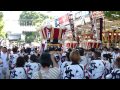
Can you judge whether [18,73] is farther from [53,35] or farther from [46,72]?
[53,35]

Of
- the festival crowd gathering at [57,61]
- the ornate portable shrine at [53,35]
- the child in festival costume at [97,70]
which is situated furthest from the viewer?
the ornate portable shrine at [53,35]

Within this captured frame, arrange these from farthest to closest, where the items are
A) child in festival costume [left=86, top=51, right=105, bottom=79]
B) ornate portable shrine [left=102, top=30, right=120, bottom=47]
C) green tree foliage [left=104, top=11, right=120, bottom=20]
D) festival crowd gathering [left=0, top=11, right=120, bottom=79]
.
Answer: ornate portable shrine [left=102, top=30, right=120, bottom=47], green tree foliage [left=104, top=11, right=120, bottom=20], child in festival costume [left=86, top=51, right=105, bottom=79], festival crowd gathering [left=0, top=11, right=120, bottom=79]

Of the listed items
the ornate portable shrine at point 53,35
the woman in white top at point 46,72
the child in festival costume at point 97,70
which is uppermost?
the ornate portable shrine at point 53,35

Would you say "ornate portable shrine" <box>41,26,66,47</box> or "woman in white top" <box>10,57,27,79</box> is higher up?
"ornate portable shrine" <box>41,26,66,47</box>


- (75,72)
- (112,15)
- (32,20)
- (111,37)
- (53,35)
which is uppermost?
(32,20)

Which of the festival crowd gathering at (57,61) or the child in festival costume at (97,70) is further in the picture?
the child in festival costume at (97,70)

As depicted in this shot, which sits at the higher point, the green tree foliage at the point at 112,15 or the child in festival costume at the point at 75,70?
the green tree foliage at the point at 112,15

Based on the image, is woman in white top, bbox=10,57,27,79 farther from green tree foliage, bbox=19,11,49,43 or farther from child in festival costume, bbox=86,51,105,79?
green tree foliage, bbox=19,11,49,43

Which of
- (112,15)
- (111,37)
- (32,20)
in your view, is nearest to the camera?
(112,15)

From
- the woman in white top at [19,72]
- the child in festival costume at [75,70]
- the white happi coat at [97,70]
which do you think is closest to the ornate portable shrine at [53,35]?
the white happi coat at [97,70]

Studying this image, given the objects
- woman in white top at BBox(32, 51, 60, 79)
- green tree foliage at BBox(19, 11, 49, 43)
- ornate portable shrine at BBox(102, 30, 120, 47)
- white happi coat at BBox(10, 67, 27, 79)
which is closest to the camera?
woman in white top at BBox(32, 51, 60, 79)

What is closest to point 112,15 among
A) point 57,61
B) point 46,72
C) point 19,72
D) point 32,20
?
point 57,61

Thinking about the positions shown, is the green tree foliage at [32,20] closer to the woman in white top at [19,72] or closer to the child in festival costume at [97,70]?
the child in festival costume at [97,70]

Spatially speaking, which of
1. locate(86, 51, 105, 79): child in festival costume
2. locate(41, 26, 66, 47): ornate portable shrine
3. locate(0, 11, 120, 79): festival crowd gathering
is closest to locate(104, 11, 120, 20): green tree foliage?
locate(0, 11, 120, 79): festival crowd gathering
